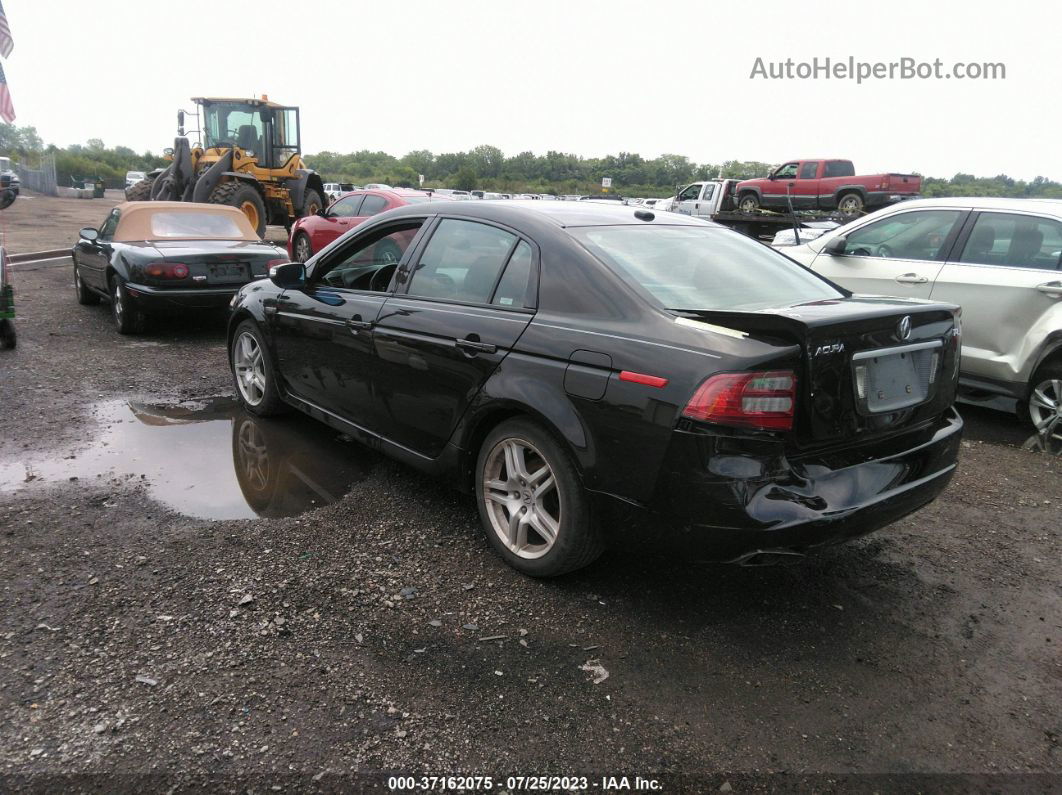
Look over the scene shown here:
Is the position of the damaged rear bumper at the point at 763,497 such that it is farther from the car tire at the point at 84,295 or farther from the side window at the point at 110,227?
the car tire at the point at 84,295

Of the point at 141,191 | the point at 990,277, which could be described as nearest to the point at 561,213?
the point at 990,277

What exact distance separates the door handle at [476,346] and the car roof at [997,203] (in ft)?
15.7

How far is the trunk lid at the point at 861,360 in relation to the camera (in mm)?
2812

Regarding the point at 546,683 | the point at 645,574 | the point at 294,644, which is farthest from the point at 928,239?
the point at 294,644

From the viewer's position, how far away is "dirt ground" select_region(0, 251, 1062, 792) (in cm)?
239

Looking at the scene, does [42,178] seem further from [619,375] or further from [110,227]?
[619,375]

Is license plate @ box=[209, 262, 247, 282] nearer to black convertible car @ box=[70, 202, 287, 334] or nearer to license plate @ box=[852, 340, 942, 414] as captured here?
black convertible car @ box=[70, 202, 287, 334]

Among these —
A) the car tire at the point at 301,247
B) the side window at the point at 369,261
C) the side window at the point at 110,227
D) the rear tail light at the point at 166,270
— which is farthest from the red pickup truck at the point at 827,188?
the side window at the point at 369,261

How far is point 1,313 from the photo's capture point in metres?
7.35

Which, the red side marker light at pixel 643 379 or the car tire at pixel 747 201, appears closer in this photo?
the red side marker light at pixel 643 379

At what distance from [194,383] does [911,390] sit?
18.5ft

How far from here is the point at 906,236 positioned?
22.0 ft

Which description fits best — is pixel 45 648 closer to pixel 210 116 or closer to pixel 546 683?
pixel 546 683

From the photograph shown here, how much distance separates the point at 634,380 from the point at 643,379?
39 millimetres
